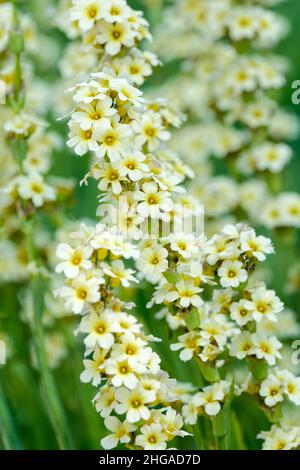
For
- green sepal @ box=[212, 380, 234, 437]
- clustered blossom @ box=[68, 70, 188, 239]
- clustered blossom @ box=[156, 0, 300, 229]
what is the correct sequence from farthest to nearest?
clustered blossom @ box=[156, 0, 300, 229], green sepal @ box=[212, 380, 234, 437], clustered blossom @ box=[68, 70, 188, 239]

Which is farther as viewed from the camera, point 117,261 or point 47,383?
point 47,383

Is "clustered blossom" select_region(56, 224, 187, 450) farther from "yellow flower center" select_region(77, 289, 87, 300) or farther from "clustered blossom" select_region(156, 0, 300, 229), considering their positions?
"clustered blossom" select_region(156, 0, 300, 229)

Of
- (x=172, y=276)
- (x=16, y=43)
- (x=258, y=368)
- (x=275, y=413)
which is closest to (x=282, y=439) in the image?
(x=275, y=413)

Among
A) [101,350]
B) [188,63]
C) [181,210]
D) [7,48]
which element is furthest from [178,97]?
[101,350]

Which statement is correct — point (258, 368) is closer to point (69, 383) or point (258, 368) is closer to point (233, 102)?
point (69, 383)

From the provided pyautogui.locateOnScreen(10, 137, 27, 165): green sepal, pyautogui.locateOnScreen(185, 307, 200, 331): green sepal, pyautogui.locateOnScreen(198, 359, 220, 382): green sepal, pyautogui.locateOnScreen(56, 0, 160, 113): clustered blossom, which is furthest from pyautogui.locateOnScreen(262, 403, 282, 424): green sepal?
pyautogui.locateOnScreen(10, 137, 27, 165): green sepal

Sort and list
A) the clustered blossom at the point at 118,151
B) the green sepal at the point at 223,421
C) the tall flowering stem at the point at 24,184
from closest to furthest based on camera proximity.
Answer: the clustered blossom at the point at 118,151, the green sepal at the point at 223,421, the tall flowering stem at the point at 24,184

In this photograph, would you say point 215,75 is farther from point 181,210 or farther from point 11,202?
point 181,210

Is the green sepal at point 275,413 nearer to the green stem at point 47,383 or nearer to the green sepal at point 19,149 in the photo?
the green stem at point 47,383

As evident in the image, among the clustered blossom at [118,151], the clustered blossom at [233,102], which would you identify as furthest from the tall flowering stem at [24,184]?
the clustered blossom at [233,102]
